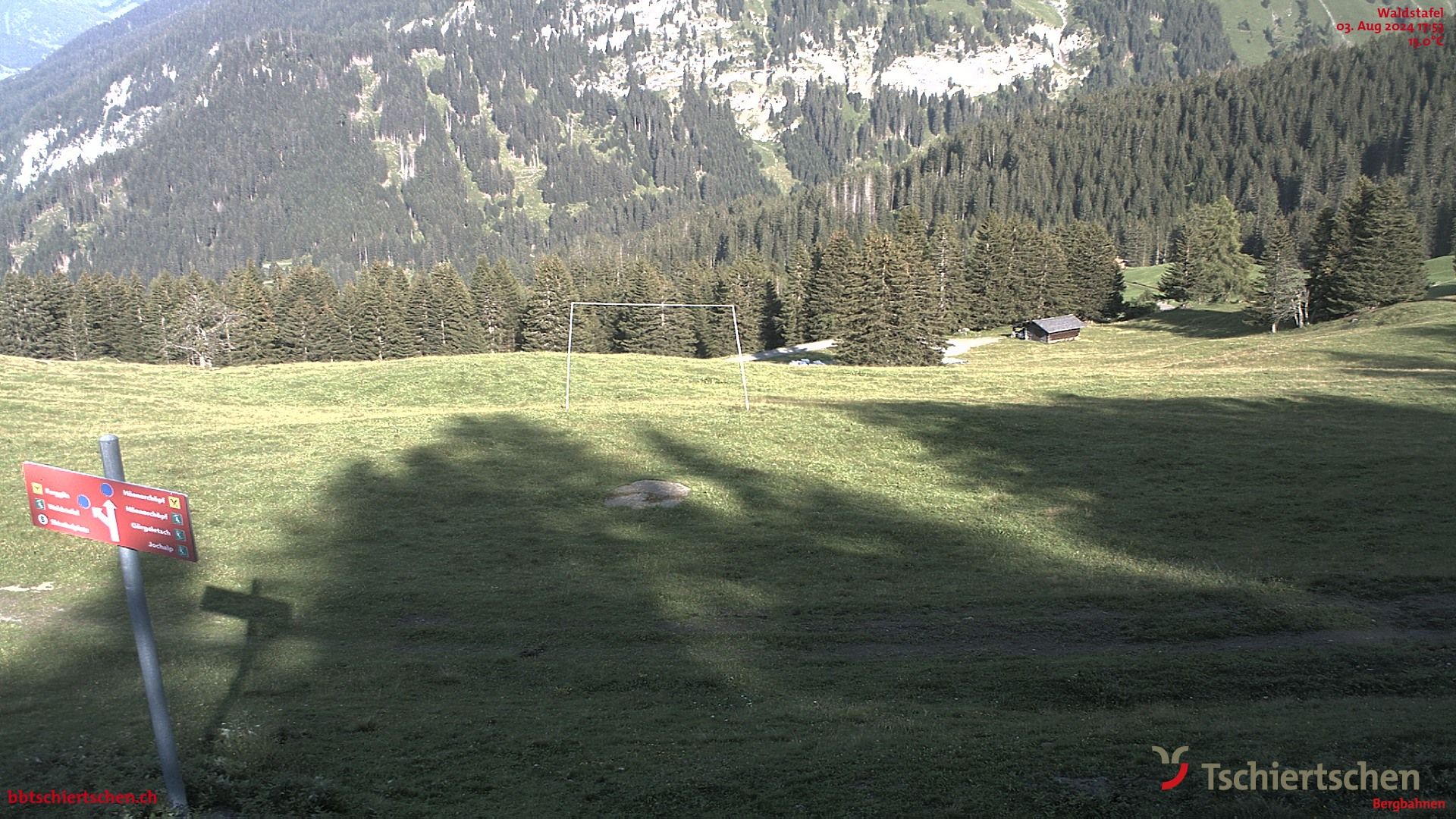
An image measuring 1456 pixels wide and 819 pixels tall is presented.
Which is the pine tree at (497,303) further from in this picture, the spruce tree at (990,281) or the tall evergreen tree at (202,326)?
the spruce tree at (990,281)

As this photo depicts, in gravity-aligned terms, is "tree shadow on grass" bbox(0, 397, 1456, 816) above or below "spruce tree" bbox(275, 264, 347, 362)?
below

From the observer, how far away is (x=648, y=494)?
33.2 meters

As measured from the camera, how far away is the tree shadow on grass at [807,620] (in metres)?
12.3

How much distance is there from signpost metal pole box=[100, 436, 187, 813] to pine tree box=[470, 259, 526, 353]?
11287cm

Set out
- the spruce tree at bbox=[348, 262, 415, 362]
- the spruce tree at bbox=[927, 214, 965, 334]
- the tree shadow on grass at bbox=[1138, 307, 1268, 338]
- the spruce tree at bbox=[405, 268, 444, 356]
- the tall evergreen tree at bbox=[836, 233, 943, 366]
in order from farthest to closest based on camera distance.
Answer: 1. the spruce tree at bbox=[927, 214, 965, 334]
2. the spruce tree at bbox=[405, 268, 444, 356]
3. the spruce tree at bbox=[348, 262, 415, 362]
4. the tree shadow on grass at bbox=[1138, 307, 1268, 338]
5. the tall evergreen tree at bbox=[836, 233, 943, 366]

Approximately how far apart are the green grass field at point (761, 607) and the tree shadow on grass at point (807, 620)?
4.2 inches

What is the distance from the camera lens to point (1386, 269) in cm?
9000

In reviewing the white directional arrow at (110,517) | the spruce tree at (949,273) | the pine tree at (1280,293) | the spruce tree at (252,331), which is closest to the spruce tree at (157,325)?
the spruce tree at (252,331)

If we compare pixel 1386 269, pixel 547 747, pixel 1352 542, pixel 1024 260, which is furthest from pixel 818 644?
pixel 1024 260

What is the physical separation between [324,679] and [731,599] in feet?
33.3

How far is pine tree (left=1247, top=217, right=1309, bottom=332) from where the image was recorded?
3629 inches

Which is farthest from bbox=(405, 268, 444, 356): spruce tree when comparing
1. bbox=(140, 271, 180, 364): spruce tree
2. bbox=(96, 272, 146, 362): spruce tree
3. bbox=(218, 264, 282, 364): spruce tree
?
bbox=(96, 272, 146, 362): spruce tree

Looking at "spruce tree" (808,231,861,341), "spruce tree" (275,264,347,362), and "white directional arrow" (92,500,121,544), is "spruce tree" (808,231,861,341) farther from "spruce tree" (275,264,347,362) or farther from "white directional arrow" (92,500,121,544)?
"white directional arrow" (92,500,121,544)

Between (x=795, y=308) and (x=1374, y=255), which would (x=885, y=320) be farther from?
(x=1374, y=255)
